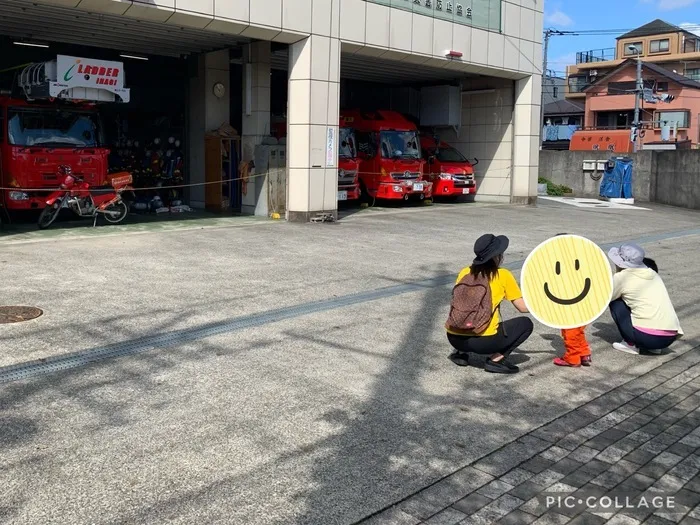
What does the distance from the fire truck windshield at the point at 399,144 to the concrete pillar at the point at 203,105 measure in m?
4.82

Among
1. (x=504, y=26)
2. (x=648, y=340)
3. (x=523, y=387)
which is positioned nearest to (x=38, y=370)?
(x=523, y=387)

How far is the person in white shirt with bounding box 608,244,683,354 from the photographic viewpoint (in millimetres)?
7230

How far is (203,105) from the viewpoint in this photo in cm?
2020

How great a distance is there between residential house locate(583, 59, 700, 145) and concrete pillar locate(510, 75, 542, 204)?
33.3 meters

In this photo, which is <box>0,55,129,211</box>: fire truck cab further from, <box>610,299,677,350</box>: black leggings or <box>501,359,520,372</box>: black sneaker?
<box>610,299,677,350</box>: black leggings

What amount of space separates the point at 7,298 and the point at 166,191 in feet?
39.4

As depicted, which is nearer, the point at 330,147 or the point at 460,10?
the point at 330,147

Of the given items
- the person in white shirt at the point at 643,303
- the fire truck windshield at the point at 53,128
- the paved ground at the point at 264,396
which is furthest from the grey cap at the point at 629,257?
the fire truck windshield at the point at 53,128

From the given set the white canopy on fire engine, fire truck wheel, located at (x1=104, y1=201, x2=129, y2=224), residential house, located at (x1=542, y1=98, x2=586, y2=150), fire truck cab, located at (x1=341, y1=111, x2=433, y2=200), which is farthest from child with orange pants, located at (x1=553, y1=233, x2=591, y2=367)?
residential house, located at (x1=542, y1=98, x2=586, y2=150)

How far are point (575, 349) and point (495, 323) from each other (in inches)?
37.5

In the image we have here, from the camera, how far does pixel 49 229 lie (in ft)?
50.0

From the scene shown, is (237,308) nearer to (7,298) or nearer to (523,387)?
(7,298)

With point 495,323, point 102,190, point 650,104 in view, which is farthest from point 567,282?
point 650,104

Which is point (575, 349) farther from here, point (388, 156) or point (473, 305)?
point (388, 156)
